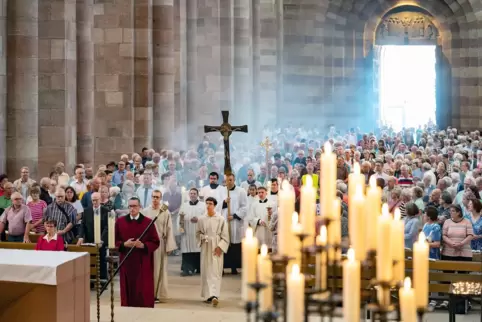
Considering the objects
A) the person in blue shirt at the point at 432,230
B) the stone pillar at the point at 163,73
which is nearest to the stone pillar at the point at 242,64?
the stone pillar at the point at 163,73

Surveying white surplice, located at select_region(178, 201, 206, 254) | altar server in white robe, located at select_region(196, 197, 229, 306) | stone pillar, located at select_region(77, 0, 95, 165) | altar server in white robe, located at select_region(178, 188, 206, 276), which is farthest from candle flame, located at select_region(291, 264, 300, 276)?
stone pillar, located at select_region(77, 0, 95, 165)

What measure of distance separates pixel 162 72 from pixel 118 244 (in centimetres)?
1694

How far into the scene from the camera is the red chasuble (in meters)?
15.7

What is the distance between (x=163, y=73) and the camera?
32188 mm

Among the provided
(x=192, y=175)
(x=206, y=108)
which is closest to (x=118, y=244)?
(x=192, y=175)

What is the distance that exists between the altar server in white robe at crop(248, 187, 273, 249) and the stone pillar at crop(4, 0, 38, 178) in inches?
230

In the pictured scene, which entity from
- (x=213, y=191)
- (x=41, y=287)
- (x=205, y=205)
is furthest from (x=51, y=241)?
(x=213, y=191)

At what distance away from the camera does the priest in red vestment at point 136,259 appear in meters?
15.7

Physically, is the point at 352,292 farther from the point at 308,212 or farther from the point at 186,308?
the point at 186,308

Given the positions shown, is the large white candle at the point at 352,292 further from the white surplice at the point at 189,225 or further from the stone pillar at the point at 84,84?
the stone pillar at the point at 84,84

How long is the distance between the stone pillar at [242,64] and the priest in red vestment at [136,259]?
2625 centimetres

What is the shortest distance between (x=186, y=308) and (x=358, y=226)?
450 inches

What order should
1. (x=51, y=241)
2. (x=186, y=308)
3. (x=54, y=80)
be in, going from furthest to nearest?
(x=54, y=80)
(x=186, y=308)
(x=51, y=241)

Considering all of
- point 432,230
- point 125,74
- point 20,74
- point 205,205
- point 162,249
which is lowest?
point 162,249
